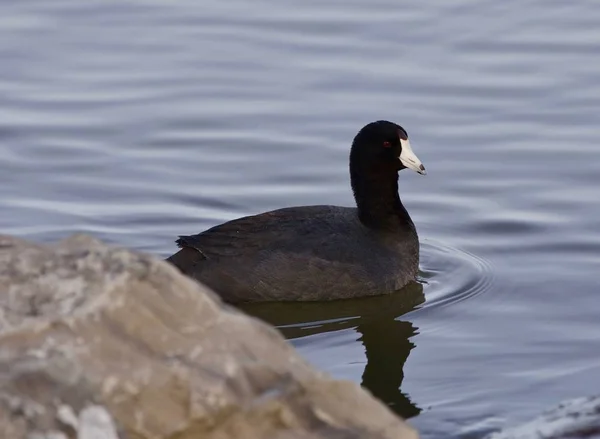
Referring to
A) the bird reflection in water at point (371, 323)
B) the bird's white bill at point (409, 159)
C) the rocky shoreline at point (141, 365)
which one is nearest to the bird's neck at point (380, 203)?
the bird's white bill at point (409, 159)

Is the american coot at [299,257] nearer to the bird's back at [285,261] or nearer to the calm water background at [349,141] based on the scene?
the bird's back at [285,261]

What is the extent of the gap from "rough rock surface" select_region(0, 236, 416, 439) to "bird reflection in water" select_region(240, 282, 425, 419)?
298cm

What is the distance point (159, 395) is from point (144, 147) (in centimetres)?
756

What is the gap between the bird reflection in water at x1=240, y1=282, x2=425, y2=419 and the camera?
7395mm

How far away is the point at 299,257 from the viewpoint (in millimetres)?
8828

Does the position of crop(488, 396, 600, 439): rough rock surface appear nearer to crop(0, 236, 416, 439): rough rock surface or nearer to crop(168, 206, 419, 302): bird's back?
crop(0, 236, 416, 439): rough rock surface

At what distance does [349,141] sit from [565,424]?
19.5ft

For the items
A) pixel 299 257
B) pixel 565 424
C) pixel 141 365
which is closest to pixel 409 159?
pixel 299 257

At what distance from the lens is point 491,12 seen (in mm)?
14477

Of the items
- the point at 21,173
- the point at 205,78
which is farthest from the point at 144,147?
the point at 205,78

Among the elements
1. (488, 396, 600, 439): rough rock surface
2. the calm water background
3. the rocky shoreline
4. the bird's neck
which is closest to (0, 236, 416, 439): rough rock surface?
the rocky shoreline

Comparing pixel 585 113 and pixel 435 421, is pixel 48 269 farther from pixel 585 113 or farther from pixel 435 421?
pixel 585 113

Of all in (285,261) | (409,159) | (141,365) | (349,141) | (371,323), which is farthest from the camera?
(349,141)

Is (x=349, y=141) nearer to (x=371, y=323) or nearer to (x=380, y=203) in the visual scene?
(x=380, y=203)
